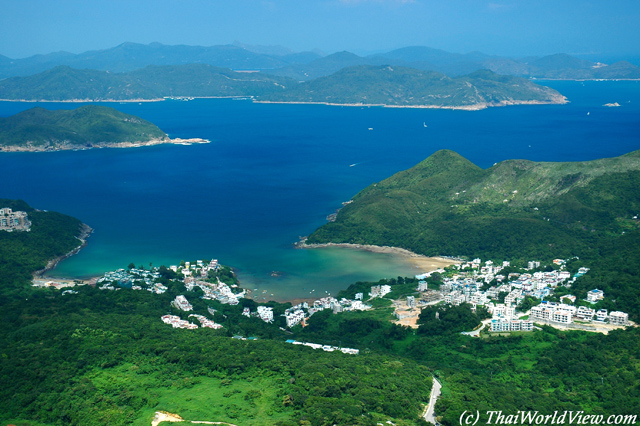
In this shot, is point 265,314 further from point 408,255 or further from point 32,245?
point 32,245

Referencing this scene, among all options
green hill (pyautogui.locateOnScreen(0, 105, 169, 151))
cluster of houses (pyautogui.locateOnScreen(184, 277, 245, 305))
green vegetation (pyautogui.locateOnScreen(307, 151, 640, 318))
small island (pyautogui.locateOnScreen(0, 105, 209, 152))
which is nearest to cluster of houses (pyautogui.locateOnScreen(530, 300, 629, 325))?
green vegetation (pyautogui.locateOnScreen(307, 151, 640, 318))

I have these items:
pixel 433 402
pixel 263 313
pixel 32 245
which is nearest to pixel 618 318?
pixel 433 402

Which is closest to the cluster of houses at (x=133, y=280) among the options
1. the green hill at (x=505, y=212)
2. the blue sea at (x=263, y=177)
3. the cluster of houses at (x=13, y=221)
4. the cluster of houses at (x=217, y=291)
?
the cluster of houses at (x=217, y=291)

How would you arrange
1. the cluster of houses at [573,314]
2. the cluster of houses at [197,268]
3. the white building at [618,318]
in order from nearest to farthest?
the white building at [618,318] → the cluster of houses at [573,314] → the cluster of houses at [197,268]

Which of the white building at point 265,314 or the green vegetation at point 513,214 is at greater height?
the green vegetation at point 513,214

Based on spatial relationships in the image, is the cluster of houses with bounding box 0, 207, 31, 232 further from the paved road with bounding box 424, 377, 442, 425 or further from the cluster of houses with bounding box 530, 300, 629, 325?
the cluster of houses with bounding box 530, 300, 629, 325

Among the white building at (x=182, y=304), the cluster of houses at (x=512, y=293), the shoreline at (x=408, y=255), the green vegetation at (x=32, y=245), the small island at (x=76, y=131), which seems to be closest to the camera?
the cluster of houses at (x=512, y=293)

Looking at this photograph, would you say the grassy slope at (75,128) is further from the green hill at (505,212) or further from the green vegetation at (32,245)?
the green hill at (505,212)
